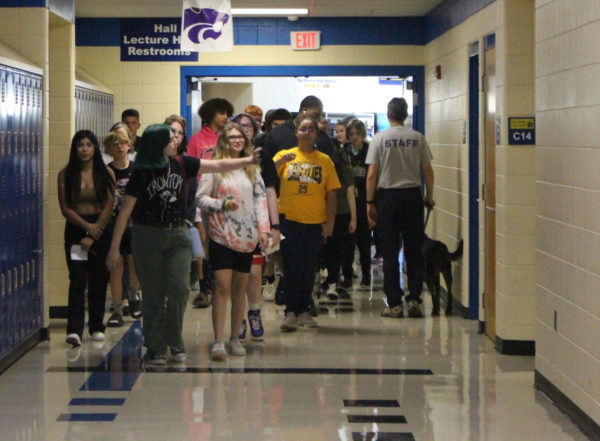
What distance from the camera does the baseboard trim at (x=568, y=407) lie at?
4.85 metres

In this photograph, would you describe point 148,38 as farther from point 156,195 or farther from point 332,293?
point 156,195

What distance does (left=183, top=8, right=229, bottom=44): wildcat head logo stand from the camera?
30.5 ft

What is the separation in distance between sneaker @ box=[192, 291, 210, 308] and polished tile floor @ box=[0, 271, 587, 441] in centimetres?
111

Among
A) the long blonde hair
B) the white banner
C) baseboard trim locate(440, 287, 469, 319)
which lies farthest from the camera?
the white banner

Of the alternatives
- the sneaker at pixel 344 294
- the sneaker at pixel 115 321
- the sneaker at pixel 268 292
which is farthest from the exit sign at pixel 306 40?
the sneaker at pixel 115 321

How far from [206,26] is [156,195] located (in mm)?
3412

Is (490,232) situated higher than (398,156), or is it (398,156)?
(398,156)

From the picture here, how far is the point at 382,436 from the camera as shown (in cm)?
495

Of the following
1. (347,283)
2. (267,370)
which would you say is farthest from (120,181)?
(347,283)

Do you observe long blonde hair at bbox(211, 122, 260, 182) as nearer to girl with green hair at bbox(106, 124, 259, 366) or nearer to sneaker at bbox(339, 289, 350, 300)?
girl with green hair at bbox(106, 124, 259, 366)

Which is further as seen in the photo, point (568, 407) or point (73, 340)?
point (73, 340)

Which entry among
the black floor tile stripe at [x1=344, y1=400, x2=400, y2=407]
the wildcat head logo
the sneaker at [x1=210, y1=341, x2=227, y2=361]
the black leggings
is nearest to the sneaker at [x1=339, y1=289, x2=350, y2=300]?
the wildcat head logo

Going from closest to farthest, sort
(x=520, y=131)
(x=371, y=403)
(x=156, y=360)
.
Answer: (x=371, y=403) → (x=156, y=360) → (x=520, y=131)

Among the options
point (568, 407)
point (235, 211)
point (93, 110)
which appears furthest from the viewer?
point (93, 110)
